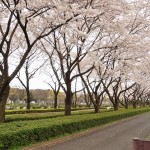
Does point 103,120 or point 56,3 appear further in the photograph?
point 103,120

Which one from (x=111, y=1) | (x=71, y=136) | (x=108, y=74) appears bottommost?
(x=71, y=136)

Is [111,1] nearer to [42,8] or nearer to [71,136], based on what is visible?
[42,8]

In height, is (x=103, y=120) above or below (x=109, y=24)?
below

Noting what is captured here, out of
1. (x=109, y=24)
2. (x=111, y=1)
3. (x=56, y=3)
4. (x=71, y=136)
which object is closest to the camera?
(x=56, y=3)

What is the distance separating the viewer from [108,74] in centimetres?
3466

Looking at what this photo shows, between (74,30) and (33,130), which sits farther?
(74,30)

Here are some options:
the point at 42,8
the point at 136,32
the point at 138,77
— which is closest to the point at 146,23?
the point at 136,32

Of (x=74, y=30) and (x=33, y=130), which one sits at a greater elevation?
(x=74, y=30)

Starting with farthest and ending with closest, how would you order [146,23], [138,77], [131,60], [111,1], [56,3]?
[138,77] < [131,60] < [146,23] < [111,1] < [56,3]

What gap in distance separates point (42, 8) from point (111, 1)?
5315mm

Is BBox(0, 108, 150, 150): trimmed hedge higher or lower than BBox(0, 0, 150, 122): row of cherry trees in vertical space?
lower

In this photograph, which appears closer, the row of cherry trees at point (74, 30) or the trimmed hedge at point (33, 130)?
the trimmed hedge at point (33, 130)

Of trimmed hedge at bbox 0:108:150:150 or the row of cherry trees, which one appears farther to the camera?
the row of cherry trees

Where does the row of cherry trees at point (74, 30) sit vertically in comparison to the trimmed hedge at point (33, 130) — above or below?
above
